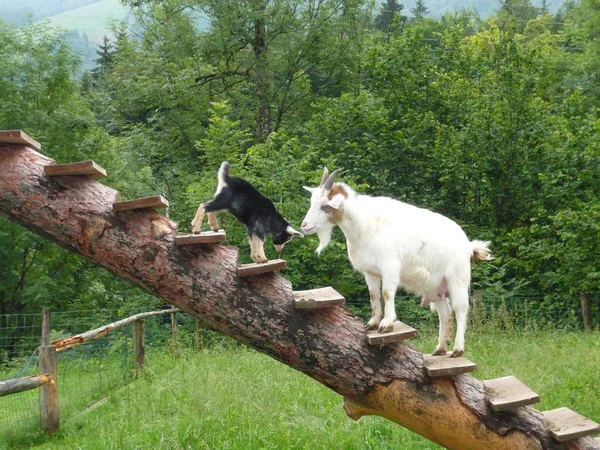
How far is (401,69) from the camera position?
59.9ft

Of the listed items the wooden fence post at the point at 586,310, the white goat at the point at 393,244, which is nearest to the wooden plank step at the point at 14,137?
the white goat at the point at 393,244

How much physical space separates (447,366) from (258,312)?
123 centimetres

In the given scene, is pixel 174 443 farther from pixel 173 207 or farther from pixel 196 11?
pixel 196 11

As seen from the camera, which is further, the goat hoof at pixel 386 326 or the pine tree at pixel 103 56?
the pine tree at pixel 103 56

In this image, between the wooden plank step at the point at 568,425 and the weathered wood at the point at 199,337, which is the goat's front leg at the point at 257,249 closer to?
the wooden plank step at the point at 568,425

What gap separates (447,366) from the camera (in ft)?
14.1

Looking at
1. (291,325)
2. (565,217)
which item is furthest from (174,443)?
(565,217)

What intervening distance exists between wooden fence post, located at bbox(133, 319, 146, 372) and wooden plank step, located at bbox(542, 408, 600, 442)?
7022 mm

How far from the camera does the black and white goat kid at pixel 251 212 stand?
4.33 meters

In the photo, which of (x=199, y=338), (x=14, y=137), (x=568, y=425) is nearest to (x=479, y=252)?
(x=568, y=425)

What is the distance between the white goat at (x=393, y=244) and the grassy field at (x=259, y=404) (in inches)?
98.0

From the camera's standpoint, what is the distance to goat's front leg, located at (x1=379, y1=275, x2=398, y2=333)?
13.2ft

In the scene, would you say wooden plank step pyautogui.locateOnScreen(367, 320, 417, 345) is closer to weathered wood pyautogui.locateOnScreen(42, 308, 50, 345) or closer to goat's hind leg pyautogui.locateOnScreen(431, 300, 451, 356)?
goat's hind leg pyautogui.locateOnScreen(431, 300, 451, 356)

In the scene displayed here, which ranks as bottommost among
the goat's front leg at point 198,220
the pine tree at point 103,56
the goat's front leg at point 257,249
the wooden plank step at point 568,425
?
the wooden plank step at point 568,425
